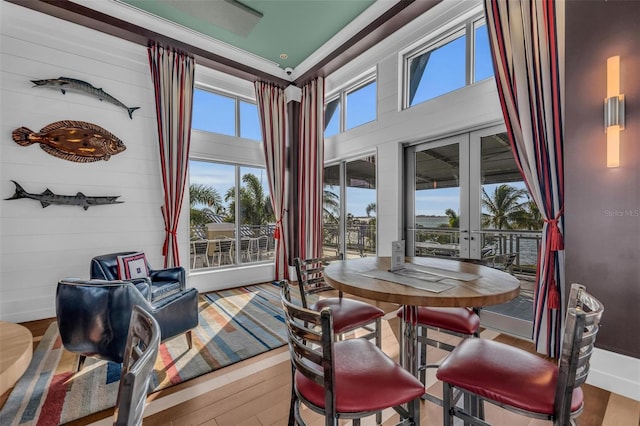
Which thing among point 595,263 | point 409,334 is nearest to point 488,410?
point 409,334

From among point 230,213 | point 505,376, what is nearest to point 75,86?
point 230,213

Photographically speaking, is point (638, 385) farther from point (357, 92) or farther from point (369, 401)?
point (357, 92)

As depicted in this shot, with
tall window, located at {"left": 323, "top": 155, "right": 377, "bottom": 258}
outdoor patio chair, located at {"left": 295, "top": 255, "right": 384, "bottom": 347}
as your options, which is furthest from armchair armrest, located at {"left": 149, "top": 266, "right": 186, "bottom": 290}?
tall window, located at {"left": 323, "top": 155, "right": 377, "bottom": 258}

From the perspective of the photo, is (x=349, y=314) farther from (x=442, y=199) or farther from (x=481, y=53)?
(x=481, y=53)

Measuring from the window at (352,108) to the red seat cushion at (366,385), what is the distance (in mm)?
3838

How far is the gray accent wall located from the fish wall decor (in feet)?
16.8

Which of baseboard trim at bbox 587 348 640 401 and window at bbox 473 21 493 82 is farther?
window at bbox 473 21 493 82

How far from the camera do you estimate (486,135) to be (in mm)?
3084

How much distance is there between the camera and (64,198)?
3.51 metres

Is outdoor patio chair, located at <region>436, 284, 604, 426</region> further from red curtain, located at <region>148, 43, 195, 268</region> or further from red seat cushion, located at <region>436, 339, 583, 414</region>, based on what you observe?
red curtain, located at <region>148, 43, 195, 268</region>

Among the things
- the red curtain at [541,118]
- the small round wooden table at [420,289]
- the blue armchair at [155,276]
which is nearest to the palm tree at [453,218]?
the red curtain at [541,118]

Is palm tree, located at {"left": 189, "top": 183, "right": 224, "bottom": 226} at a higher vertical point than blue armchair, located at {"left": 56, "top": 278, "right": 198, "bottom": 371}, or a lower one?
higher

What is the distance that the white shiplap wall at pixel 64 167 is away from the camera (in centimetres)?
325

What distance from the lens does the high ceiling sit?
337cm
